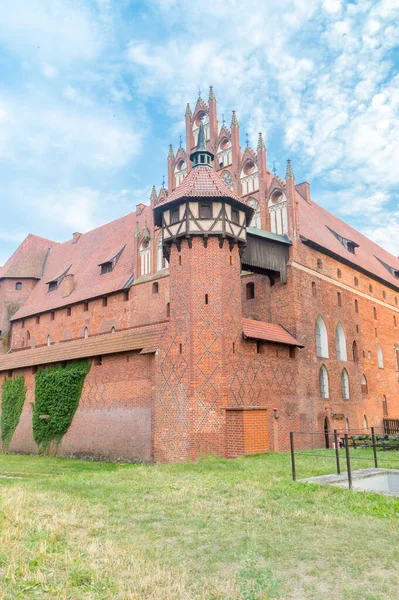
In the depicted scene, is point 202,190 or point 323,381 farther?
point 323,381

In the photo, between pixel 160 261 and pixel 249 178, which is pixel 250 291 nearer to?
pixel 160 261

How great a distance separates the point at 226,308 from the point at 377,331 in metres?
14.5

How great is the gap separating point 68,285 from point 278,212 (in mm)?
13766

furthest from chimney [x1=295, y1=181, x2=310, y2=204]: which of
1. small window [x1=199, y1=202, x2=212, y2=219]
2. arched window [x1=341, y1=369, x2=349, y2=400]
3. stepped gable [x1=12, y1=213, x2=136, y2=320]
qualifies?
small window [x1=199, y1=202, x2=212, y2=219]

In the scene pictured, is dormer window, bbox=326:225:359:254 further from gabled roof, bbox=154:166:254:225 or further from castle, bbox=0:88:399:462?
gabled roof, bbox=154:166:254:225

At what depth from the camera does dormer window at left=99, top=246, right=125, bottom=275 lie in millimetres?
29109

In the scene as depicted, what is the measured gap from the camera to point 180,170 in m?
25.2

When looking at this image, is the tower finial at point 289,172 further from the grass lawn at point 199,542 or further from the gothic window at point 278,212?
the grass lawn at point 199,542

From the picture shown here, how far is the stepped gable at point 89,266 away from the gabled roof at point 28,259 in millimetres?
650

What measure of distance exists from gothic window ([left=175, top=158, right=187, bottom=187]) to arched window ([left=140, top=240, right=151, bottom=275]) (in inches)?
135

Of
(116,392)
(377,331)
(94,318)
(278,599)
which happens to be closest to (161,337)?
(116,392)

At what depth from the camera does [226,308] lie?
18.2 metres

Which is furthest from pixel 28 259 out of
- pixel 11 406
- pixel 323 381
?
pixel 323 381

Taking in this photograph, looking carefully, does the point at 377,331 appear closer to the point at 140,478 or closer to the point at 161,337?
A: the point at 161,337
